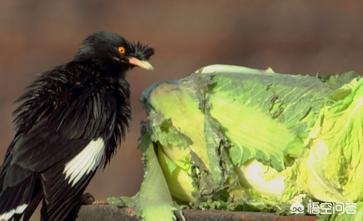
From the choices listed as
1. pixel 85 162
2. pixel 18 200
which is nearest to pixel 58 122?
pixel 85 162

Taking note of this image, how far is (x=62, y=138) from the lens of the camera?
4535mm

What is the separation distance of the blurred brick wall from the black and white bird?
304 cm

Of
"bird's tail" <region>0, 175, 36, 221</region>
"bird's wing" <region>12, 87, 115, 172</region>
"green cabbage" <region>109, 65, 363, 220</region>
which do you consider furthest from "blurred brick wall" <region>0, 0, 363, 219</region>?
"green cabbage" <region>109, 65, 363, 220</region>

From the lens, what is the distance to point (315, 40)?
8133 mm

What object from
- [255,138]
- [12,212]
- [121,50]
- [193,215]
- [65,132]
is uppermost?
[121,50]

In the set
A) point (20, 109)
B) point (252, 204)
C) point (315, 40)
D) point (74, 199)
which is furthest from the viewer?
point (315, 40)

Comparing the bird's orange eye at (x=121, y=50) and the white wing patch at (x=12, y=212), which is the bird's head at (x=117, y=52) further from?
the white wing patch at (x=12, y=212)

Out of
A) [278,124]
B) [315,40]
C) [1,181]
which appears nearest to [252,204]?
[278,124]

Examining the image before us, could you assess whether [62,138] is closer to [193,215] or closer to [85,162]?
[85,162]

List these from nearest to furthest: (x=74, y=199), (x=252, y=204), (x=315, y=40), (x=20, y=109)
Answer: (x=252, y=204), (x=74, y=199), (x=20, y=109), (x=315, y=40)

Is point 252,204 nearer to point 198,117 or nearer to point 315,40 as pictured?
point 198,117

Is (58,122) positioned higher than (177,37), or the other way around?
(58,122)

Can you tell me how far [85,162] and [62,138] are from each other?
0.40 ft

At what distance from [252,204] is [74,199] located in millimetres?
767
